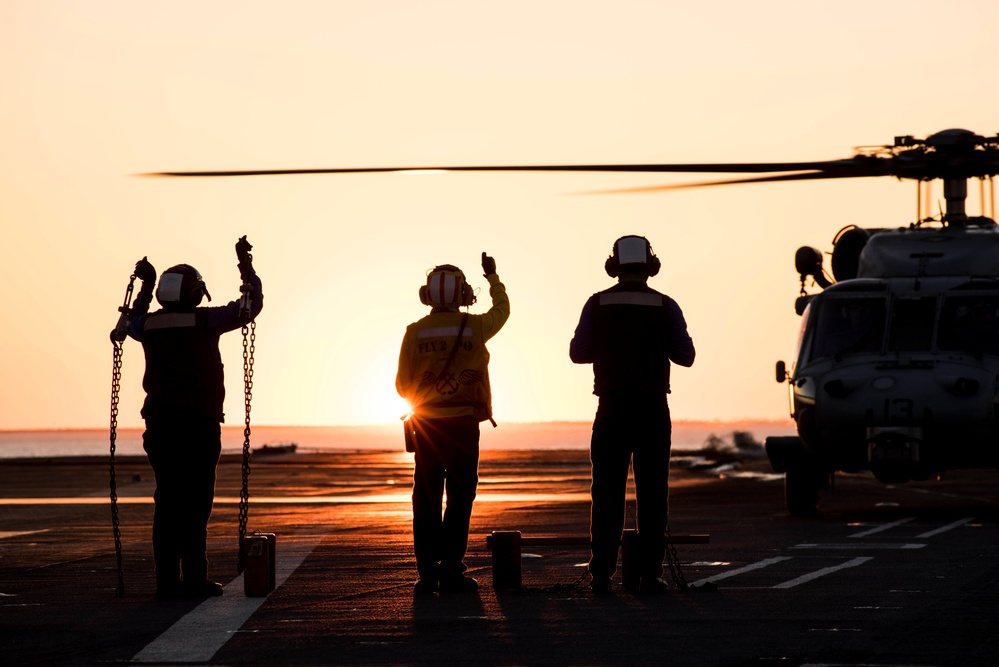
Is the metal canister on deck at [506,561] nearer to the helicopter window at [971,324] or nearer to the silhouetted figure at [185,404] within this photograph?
the silhouetted figure at [185,404]

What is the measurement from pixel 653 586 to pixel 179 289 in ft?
11.9

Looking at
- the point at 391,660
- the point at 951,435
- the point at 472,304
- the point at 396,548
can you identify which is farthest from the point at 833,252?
the point at 391,660

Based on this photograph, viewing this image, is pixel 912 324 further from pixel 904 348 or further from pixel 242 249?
pixel 242 249

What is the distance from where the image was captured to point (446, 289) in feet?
36.6

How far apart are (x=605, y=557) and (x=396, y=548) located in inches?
172

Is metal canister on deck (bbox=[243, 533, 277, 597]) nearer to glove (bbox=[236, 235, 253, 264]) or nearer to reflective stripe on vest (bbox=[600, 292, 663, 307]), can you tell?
glove (bbox=[236, 235, 253, 264])

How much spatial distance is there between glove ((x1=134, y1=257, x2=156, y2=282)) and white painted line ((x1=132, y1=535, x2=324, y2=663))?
84.1 inches

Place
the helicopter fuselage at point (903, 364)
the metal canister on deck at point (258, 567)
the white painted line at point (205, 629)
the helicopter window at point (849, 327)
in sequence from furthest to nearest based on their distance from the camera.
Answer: the helicopter window at point (849, 327) < the helicopter fuselage at point (903, 364) < the metal canister on deck at point (258, 567) < the white painted line at point (205, 629)

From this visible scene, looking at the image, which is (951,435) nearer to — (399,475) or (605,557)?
(605,557)

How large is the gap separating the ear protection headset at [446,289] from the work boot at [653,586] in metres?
2.19

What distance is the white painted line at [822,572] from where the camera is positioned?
11.0 m

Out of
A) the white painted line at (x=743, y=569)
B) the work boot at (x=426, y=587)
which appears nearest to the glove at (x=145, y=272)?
the work boot at (x=426, y=587)

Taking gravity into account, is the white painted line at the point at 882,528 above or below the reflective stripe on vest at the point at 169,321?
below

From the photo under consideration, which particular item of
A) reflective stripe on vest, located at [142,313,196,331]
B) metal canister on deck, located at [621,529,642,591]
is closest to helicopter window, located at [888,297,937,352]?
metal canister on deck, located at [621,529,642,591]
